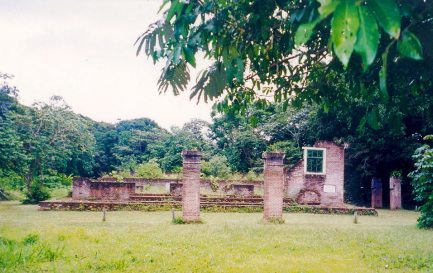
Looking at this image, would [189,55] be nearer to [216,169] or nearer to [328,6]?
[328,6]

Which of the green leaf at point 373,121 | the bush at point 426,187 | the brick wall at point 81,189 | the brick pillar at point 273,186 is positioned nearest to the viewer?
the green leaf at point 373,121

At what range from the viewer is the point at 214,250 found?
820 centimetres

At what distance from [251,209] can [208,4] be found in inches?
655

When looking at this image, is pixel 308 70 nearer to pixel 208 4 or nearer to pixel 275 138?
pixel 208 4

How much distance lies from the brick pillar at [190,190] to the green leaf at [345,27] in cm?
1257

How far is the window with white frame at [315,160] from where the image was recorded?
20.8 metres

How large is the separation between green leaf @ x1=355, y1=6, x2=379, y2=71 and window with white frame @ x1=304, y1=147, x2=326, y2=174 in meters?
19.9

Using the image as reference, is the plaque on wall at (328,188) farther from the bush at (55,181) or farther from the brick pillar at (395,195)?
the bush at (55,181)

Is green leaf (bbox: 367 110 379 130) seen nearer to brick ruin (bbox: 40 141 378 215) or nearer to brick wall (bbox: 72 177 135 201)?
brick ruin (bbox: 40 141 378 215)

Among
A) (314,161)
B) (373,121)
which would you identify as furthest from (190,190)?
(373,121)

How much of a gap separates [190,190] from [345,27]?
12.7 metres

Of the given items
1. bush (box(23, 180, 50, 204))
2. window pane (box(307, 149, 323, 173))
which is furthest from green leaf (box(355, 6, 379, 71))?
bush (box(23, 180, 50, 204))

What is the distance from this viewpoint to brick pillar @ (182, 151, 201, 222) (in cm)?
1371

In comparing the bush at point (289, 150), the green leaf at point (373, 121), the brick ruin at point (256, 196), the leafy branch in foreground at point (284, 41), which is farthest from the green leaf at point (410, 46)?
the bush at point (289, 150)
